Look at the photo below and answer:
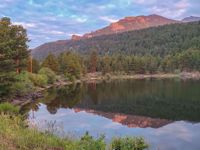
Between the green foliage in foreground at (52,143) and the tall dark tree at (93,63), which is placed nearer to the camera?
the green foliage in foreground at (52,143)

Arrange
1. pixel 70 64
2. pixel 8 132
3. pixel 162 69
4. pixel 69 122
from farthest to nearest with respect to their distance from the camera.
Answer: pixel 162 69, pixel 70 64, pixel 69 122, pixel 8 132

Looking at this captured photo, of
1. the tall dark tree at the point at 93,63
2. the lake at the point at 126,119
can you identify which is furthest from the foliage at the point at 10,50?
the tall dark tree at the point at 93,63

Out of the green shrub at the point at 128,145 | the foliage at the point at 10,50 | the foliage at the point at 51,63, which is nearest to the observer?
the green shrub at the point at 128,145

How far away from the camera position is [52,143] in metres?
14.3

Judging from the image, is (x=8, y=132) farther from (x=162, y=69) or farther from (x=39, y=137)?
(x=162, y=69)

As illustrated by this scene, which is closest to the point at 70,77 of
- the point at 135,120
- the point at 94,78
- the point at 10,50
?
the point at 94,78

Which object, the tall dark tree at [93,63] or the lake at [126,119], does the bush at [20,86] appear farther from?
the tall dark tree at [93,63]

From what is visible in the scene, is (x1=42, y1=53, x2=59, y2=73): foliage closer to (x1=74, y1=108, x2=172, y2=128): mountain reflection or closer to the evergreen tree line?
the evergreen tree line

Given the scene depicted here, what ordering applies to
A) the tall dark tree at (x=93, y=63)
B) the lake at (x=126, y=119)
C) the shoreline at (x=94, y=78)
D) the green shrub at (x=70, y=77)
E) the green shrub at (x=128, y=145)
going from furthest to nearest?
the tall dark tree at (x=93, y=63)
the green shrub at (x=70, y=77)
the shoreline at (x=94, y=78)
the lake at (x=126, y=119)
the green shrub at (x=128, y=145)

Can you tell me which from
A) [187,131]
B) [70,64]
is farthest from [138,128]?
[70,64]

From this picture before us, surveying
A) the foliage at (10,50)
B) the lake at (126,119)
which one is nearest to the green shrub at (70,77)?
the lake at (126,119)

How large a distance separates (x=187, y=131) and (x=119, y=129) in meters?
6.55

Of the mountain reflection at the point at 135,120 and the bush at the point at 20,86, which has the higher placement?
the bush at the point at 20,86

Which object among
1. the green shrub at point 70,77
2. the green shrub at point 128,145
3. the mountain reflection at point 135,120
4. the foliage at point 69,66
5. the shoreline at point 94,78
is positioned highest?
the foliage at point 69,66
